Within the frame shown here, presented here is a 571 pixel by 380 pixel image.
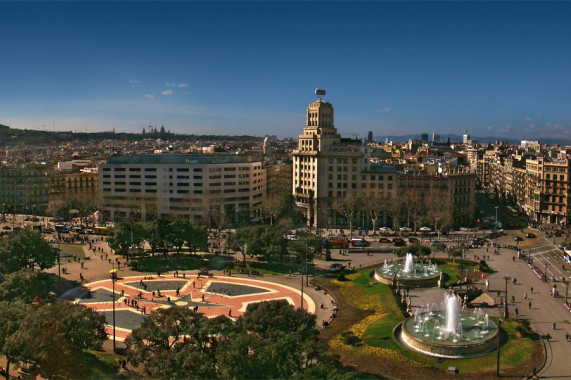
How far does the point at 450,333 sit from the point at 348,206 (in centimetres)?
5532

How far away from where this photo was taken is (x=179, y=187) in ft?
366

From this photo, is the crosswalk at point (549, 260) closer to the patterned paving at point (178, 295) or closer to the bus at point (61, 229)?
the patterned paving at point (178, 295)

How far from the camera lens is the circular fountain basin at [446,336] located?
1657 inches

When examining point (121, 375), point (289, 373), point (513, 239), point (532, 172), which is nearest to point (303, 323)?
point (289, 373)

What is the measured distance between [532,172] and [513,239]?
27686 mm

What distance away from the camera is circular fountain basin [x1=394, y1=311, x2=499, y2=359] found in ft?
138

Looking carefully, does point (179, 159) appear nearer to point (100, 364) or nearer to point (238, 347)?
point (100, 364)

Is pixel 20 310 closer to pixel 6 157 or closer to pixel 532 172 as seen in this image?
pixel 532 172

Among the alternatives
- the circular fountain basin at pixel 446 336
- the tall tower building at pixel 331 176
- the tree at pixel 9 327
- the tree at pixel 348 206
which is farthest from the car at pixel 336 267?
the tree at pixel 9 327

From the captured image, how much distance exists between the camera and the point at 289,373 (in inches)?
1212

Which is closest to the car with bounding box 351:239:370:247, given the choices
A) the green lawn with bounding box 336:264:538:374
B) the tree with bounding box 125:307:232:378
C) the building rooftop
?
the green lawn with bounding box 336:264:538:374

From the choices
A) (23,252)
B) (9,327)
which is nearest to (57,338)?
(9,327)

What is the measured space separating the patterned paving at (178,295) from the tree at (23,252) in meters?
6.38

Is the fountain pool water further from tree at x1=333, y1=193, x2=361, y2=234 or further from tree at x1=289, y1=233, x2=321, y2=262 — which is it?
tree at x1=333, y1=193, x2=361, y2=234
